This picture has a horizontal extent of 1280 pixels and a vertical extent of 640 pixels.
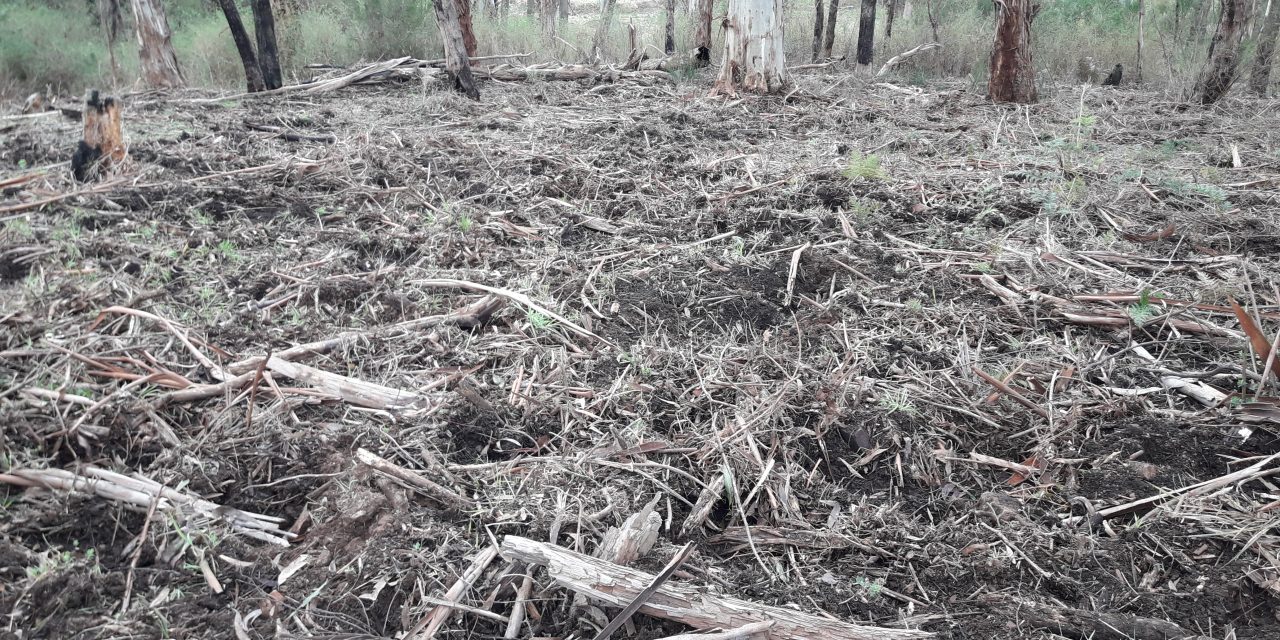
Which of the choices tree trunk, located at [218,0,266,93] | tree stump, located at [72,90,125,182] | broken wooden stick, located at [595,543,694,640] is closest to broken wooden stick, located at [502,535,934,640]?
broken wooden stick, located at [595,543,694,640]

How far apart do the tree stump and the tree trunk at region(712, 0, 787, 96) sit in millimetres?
5200

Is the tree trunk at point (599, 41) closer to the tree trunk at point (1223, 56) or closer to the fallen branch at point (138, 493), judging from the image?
the tree trunk at point (1223, 56)

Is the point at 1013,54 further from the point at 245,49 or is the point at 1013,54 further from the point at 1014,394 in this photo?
the point at 245,49

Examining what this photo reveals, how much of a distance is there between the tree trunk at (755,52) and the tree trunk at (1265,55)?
4415 millimetres

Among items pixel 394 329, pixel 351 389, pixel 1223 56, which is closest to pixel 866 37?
pixel 1223 56

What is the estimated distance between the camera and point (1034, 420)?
7.50 ft

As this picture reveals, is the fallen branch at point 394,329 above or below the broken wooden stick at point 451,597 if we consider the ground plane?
above

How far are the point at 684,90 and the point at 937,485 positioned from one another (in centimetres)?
666

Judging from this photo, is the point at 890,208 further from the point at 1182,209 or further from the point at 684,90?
the point at 684,90

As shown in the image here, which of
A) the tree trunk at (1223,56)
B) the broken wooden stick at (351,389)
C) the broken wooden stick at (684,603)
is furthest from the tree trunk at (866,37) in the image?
the broken wooden stick at (684,603)

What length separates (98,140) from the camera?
14.6 feet

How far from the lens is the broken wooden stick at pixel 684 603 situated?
1.58 metres

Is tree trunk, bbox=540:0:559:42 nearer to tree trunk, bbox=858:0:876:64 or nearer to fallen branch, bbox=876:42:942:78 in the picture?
tree trunk, bbox=858:0:876:64

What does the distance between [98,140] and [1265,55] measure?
9.64 meters
